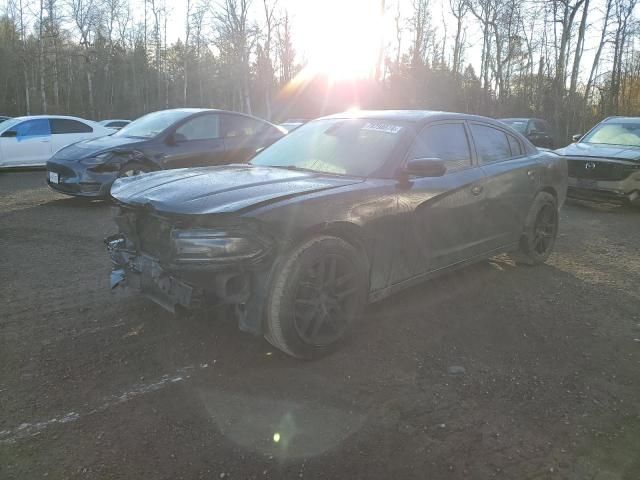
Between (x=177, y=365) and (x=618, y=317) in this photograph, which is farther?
(x=618, y=317)

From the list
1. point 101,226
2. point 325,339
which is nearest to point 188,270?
point 325,339

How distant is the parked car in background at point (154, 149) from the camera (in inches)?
311

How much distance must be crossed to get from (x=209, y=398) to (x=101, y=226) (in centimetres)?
481

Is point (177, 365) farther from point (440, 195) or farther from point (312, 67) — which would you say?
point (312, 67)

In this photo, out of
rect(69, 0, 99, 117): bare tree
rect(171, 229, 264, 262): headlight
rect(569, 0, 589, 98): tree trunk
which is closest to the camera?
rect(171, 229, 264, 262): headlight

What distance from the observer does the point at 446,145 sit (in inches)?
171

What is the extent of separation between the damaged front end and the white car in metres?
10.7

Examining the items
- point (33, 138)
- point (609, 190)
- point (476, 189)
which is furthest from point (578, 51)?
point (476, 189)

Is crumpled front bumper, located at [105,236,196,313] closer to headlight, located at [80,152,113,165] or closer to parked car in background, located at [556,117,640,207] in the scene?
headlight, located at [80,152,113,165]

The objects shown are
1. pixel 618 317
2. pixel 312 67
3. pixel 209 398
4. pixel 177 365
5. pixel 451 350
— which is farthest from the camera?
pixel 312 67

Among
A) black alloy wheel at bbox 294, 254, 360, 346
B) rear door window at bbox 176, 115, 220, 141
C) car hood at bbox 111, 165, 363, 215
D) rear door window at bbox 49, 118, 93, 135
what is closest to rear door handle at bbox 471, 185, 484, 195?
car hood at bbox 111, 165, 363, 215

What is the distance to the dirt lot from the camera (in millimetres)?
2393

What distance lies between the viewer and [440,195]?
404 centimetres

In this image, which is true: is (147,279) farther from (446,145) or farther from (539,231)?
(539,231)
